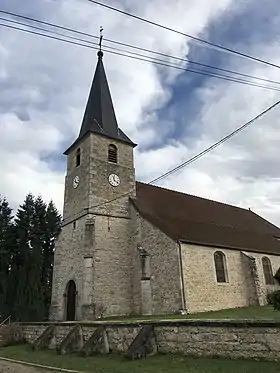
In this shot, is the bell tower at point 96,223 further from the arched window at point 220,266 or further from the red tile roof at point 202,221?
the arched window at point 220,266

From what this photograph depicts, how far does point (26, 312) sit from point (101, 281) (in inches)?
307

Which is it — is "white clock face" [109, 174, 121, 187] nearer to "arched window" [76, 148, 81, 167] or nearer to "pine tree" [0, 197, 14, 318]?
"arched window" [76, 148, 81, 167]

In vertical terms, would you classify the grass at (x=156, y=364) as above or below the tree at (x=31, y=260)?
below

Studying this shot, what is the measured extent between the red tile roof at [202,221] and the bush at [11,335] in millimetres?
9411

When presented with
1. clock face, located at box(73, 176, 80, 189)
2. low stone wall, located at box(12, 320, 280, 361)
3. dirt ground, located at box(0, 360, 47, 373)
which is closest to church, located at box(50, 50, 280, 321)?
A: clock face, located at box(73, 176, 80, 189)

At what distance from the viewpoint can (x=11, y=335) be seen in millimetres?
16781

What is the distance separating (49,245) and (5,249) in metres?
A: 4.98

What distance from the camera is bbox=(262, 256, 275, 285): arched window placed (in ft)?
77.4

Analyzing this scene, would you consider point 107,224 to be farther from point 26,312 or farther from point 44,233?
point 44,233

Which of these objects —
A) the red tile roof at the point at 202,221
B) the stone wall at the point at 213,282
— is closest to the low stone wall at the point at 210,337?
the stone wall at the point at 213,282

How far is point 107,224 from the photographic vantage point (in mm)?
23281

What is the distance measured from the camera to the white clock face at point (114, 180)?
2490 centimetres

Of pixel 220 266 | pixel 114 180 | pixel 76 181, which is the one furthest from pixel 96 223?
pixel 220 266

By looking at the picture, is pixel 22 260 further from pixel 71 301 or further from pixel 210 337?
pixel 210 337
